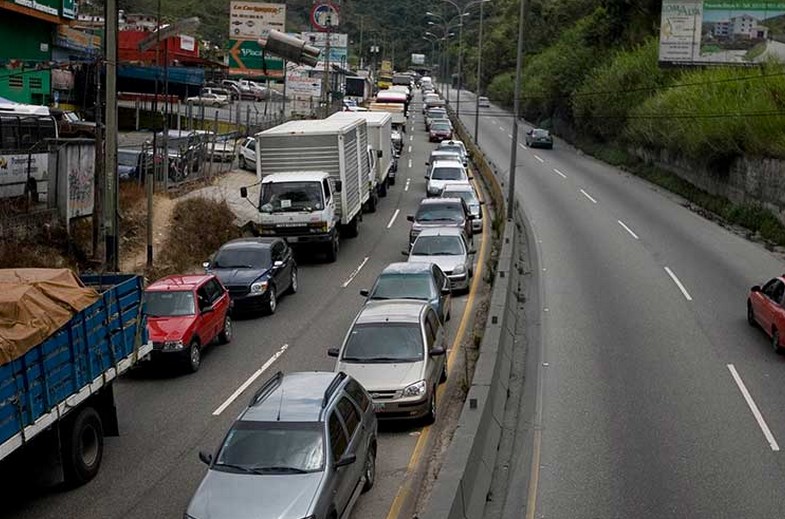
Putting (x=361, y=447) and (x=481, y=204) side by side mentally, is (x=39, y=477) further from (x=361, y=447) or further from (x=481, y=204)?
(x=481, y=204)

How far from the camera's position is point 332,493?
34.4 feet

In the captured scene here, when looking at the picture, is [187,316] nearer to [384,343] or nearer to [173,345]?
[173,345]

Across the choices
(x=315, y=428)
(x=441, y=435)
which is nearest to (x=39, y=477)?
(x=315, y=428)

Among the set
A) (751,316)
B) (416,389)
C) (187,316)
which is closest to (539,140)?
(751,316)

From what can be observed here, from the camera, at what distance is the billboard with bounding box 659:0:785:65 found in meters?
51.6

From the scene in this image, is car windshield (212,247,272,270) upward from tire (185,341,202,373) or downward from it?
upward

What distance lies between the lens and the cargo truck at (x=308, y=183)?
28.5 metres

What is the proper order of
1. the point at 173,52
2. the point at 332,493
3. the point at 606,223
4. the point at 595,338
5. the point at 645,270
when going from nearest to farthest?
1. the point at 332,493
2. the point at 595,338
3. the point at 645,270
4. the point at 606,223
5. the point at 173,52

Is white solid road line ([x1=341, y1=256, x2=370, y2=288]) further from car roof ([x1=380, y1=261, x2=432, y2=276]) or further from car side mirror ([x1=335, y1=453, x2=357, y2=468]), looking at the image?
car side mirror ([x1=335, y1=453, x2=357, y2=468])

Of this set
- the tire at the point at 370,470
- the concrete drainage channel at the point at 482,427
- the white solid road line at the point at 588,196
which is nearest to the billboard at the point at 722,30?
the white solid road line at the point at 588,196

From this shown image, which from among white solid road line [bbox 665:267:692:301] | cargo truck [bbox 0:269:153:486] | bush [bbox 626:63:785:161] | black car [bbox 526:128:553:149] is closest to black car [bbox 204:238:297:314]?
cargo truck [bbox 0:269:153:486]

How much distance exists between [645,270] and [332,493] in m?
18.8

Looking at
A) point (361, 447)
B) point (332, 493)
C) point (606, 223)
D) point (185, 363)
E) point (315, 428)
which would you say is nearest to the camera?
point (332, 493)

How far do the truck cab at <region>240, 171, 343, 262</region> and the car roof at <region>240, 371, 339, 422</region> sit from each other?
616 inches
